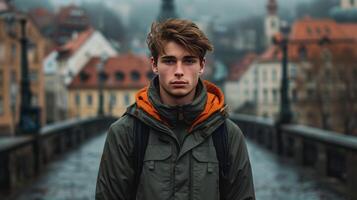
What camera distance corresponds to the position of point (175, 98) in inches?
120

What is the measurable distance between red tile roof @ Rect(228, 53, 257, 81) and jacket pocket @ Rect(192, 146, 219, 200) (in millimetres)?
84948

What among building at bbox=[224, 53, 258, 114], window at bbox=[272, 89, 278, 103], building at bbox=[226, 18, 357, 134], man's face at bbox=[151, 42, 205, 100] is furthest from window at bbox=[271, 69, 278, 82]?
man's face at bbox=[151, 42, 205, 100]

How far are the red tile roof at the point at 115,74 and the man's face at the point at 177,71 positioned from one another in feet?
235

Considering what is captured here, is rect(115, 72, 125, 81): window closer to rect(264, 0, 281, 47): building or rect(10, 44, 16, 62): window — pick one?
rect(10, 44, 16, 62): window

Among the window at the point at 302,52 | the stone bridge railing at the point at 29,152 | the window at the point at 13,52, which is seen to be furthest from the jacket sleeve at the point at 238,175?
the window at the point at 302,52

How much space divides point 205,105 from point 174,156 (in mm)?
300

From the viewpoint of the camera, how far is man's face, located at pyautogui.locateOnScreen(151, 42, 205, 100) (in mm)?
2992

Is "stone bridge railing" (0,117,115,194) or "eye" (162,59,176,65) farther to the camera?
"stone bridge railing" (0,117,115,194)

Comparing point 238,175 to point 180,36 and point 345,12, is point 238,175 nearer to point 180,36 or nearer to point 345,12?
point 180,36

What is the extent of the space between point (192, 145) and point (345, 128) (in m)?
46.6

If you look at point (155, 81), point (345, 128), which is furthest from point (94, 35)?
point (155, 81)

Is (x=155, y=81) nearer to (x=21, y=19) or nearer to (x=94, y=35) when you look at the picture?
(x=21, y=19)

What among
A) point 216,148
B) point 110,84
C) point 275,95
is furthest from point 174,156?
point 275,95

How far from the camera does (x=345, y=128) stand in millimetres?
48000
